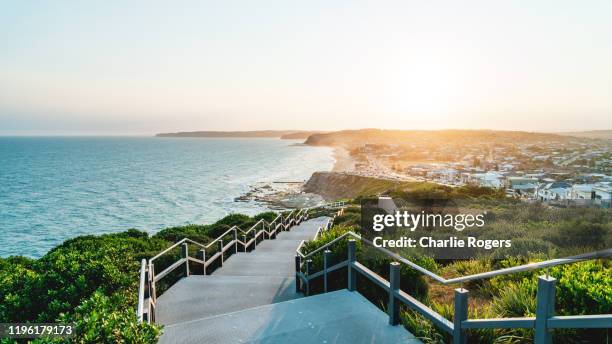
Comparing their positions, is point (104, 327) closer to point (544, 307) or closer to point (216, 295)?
point (544, 307)

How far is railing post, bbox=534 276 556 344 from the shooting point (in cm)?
302

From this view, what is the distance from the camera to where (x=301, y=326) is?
5.38 metres

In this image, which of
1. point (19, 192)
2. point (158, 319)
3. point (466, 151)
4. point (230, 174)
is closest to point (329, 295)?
point (158, 319)

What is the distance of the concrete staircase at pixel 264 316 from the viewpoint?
16.7 feet

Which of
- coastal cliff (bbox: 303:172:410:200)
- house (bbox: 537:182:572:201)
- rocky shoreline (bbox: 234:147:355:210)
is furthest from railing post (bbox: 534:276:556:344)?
coastal cliff (bbox: 303:172:410:200)

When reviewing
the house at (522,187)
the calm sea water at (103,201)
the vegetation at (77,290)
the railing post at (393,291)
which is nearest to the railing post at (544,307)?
the railing post at (393,291)

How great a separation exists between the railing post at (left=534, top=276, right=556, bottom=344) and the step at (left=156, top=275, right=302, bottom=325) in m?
5.23

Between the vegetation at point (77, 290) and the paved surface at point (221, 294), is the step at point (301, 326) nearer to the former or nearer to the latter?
the vegetation at point (77, 290)

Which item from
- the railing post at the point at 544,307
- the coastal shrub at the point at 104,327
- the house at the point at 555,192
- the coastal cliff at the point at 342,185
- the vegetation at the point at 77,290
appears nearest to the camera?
the railing post at the point at 544,307

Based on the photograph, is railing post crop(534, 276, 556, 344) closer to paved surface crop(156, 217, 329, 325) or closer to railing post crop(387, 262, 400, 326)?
railing post crop(387, 262, 400, 326)

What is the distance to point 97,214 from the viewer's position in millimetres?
55031

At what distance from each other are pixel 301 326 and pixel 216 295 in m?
2.95

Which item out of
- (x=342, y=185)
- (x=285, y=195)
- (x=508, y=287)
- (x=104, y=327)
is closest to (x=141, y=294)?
(x=104, y=327)

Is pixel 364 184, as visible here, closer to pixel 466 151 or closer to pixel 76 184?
pixel 76 184
